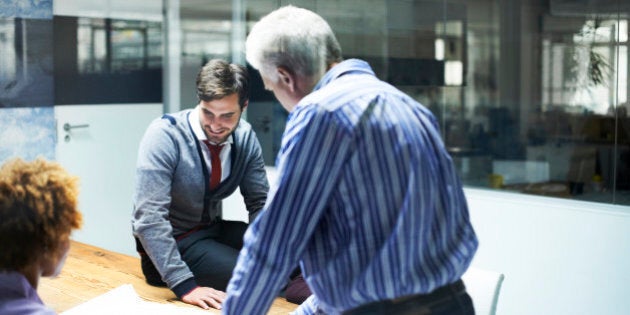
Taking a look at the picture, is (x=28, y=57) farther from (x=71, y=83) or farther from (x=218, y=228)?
(x=218, y=228)

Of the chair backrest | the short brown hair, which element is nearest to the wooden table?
the short brown hair

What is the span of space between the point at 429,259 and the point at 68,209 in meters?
0.71

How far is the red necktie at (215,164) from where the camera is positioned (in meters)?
3.19

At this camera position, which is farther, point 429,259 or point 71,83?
point 71,83

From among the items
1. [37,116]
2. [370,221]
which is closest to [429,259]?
[370,221]

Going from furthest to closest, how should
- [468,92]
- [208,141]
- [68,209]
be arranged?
[468,92], [208,141], [68,209]

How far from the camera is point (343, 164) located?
1.60 meters

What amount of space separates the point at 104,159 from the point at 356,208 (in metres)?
4.11

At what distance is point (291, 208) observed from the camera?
1604 mm

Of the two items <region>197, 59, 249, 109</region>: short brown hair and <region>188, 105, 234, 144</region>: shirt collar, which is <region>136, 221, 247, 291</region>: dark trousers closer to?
<region>188, 105, 234, 144</region>: shirt collar

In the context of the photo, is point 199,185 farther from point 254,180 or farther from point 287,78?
point 287,78

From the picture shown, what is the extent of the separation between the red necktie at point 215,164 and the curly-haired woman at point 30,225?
5.29 ft

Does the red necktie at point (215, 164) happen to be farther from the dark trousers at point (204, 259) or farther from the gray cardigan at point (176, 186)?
the dark trousers at point (204, 259)

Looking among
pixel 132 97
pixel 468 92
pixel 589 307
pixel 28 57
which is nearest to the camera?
pixel 589 307
